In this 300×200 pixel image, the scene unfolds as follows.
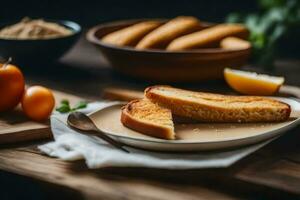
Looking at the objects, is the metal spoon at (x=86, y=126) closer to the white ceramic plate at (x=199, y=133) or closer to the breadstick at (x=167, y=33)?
the white ceramic plate at (x=199, y=133)

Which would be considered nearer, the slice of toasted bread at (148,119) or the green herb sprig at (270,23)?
the slice of toasted bread at (148,119)

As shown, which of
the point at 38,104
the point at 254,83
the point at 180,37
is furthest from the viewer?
the point at 180,37

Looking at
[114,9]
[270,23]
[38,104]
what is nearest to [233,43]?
[270,23]

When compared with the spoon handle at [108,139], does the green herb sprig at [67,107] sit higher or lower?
lower

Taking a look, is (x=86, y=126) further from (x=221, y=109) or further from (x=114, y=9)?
(x=114, y=9)

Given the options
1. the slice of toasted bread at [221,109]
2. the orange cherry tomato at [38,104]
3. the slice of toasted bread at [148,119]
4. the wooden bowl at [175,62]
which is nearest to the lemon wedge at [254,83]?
the wooden bowl at [175,62]

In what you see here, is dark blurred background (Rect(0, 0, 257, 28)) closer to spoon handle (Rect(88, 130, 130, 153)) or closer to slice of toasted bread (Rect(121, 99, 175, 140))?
slice of toasted bread (Rect(121, 99, 175, 140))
